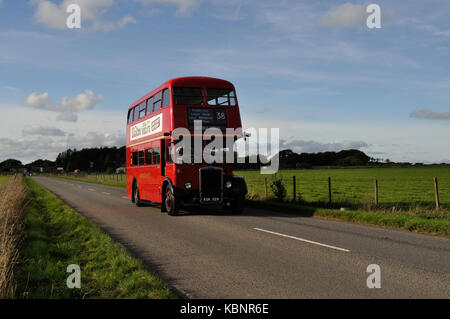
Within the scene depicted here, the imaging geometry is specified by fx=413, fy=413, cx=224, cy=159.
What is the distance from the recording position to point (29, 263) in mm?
6883

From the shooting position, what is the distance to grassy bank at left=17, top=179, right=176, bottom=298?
204 inches

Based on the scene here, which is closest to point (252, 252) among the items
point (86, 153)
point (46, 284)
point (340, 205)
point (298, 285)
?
point (298, 285)

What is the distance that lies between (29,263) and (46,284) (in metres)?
1.45

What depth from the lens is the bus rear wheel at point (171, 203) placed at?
13.8 m

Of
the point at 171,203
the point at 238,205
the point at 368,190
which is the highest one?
the point at 171,203

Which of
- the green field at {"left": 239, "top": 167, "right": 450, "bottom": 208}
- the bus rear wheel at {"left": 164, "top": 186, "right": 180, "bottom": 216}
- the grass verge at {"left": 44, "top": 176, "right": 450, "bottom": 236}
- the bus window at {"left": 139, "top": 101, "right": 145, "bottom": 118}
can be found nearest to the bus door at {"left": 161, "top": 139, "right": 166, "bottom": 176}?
the bus rear wheel at {"left": 164, "top": 186, "right": 180, "bottom": 216}

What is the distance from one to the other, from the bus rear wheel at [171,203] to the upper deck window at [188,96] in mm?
2970

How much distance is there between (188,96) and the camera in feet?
45.6

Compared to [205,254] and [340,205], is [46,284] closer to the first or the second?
[205,254]

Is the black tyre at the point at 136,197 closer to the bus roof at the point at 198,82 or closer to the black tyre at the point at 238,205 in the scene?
the black tyre at the point at 238,205

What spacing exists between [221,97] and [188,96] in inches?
46.5
